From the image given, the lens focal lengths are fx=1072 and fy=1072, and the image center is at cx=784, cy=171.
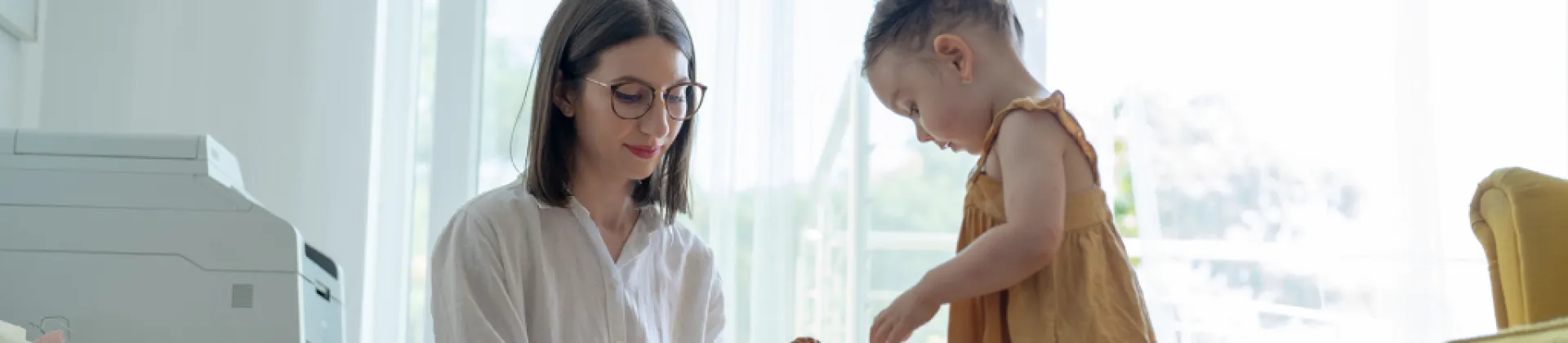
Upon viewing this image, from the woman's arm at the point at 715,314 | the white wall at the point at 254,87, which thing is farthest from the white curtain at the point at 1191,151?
the woman's arm at the point at 715,314

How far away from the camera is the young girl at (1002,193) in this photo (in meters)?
1.08

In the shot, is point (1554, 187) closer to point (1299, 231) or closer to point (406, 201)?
point (1299, 231)

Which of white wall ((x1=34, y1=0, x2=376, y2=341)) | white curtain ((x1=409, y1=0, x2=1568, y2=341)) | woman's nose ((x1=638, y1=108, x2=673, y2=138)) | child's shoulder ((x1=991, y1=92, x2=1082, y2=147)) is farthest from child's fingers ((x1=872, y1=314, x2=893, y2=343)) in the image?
white wall ((x1=34, y1=0, x2=376, y2=341))

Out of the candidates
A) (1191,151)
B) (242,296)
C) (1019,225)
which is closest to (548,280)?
(242,296)

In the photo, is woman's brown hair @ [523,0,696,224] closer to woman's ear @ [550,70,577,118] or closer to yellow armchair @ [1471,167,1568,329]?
woman's ear @ [550,70,577,118]

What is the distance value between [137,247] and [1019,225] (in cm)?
90

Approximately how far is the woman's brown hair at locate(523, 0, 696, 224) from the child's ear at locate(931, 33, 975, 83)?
0.30 metres

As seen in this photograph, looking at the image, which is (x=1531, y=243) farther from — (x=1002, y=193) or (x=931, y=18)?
(x=931, y=18)

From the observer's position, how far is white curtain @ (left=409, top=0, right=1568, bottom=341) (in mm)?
2387

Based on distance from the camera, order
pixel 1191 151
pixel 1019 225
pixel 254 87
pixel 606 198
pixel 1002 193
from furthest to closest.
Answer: pixel 1191 151, pixel 254 87, pixel 606 198, pixel 1002 193, pixel 1019 225

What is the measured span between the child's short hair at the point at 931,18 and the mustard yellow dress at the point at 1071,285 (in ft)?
0.49

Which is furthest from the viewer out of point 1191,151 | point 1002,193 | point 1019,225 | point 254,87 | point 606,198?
point 1191,151

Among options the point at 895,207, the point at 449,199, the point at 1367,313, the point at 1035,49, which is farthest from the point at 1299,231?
the point at 449,199

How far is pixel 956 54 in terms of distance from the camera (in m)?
1.21
